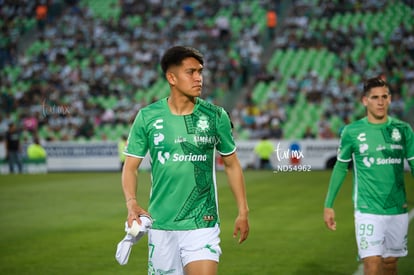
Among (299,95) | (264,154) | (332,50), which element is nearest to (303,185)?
(264,154)

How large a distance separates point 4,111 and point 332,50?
17.3m

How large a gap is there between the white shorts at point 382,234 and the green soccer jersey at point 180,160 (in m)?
2.06

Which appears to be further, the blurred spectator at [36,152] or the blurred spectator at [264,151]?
the blurred spectator at [36,152]

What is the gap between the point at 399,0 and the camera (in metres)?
39.5

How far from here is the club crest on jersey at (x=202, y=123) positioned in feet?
20.1

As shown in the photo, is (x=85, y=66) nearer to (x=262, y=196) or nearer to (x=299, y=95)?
(x=299, y=95)

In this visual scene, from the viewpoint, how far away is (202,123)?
6145 mm

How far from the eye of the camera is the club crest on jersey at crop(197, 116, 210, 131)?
6125 mm

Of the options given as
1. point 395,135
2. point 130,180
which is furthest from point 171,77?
point 395,135

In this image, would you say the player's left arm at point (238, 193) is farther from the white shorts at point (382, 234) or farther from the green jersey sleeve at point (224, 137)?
the white shorts at point (382, 234)

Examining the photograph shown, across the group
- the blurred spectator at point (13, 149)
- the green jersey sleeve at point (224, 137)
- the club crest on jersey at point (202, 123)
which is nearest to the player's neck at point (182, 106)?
the club crest on jersey at point (202, 123)

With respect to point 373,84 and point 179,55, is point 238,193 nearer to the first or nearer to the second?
point 179,55

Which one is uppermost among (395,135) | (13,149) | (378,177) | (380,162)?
(395,135)

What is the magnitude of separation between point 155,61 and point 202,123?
115 ft
